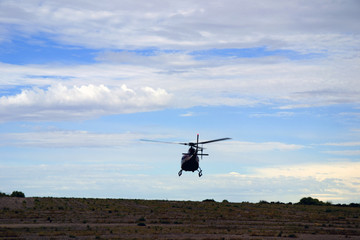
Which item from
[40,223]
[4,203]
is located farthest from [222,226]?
[4,203]

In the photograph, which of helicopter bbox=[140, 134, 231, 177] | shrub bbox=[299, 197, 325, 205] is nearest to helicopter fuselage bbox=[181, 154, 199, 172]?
helicopter bbox=[140, 134, 231, 177]

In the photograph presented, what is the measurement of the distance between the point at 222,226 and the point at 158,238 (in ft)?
42.8

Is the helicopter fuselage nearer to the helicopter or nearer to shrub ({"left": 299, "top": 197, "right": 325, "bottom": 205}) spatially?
the helicopter

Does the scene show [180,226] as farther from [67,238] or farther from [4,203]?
[4,203]

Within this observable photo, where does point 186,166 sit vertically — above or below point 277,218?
above

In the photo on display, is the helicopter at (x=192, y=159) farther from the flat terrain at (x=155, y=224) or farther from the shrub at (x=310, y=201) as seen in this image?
the shrub at (x=310, y=201)

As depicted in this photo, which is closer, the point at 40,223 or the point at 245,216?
the point at 40,223

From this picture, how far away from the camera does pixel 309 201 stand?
360 ft

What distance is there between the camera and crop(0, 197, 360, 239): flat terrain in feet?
137

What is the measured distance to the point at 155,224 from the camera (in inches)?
2019

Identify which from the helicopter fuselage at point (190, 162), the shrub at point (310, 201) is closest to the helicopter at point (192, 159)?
the helicopter fuselage at point (190, 162)

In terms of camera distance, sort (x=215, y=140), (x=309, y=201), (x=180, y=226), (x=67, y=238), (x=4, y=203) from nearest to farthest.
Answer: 1. (x=67, y=238)
2. (x=180, y=226)
3. (x=215, y=140)
4. (x=4, y=203)
5. (x=309, y=201)

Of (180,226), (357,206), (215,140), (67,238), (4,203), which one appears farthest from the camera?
(357,206)

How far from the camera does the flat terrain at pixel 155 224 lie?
41.7 meters
